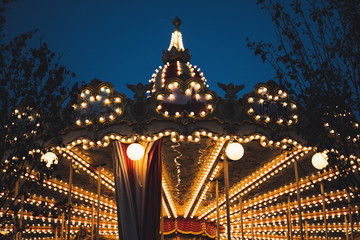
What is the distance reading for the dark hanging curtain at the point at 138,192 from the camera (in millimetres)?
7879

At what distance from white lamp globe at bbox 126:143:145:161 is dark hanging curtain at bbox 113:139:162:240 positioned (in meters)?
0.59

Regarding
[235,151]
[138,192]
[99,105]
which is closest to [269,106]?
[235,151]

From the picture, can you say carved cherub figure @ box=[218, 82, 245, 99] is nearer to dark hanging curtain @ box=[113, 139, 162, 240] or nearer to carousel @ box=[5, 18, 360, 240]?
carousel @ box=[5, 18, 360, 240]

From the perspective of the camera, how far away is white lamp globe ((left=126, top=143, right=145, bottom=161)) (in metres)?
7.75

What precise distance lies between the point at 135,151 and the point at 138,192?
91 centimetres

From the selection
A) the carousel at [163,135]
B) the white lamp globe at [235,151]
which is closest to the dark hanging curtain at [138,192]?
the carousel at [163,135]

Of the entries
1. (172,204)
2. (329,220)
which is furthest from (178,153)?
(329,220)

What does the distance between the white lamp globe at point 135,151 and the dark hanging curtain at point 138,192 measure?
0.59 meters

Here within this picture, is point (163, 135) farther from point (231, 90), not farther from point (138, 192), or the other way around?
point (231, 90)

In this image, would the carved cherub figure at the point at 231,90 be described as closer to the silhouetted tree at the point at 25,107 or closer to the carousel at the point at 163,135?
the carousel at the point at 163,135

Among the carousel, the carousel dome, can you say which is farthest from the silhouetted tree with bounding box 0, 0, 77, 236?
the carousel dome

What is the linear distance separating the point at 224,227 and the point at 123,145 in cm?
1176

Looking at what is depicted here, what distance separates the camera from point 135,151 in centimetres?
775

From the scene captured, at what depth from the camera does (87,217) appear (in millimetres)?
16344
